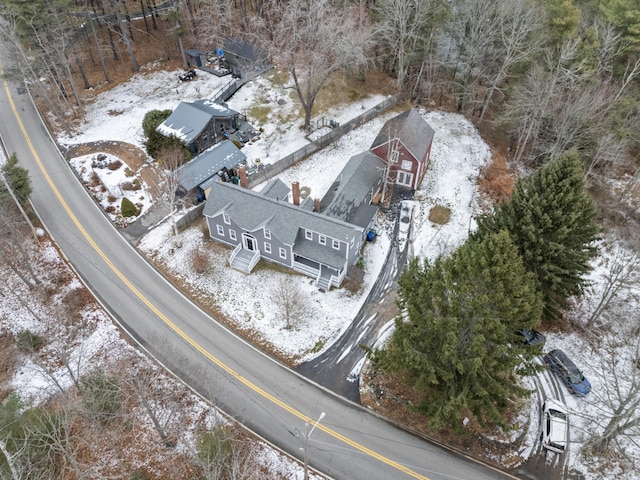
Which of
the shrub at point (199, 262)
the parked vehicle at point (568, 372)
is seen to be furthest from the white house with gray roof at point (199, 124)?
the parked vehicle at point (568, 372)

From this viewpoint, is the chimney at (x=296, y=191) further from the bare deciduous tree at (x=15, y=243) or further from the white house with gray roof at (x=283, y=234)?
the bare deciduous tree at (x=15, y=243)

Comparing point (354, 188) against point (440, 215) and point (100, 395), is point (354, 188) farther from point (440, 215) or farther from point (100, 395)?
point (100, 395)

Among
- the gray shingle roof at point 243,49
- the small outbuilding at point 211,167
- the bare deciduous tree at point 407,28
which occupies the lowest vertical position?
the small outbuilding at point 211,167

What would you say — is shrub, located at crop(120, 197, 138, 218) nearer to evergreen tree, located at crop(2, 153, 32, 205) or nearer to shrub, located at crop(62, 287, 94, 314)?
evergreen tree, located at crop(2, 153, 32, 205)

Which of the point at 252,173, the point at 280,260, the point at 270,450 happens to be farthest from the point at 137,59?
the point at 270,450

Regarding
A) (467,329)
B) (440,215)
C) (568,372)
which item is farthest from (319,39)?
(568,372)

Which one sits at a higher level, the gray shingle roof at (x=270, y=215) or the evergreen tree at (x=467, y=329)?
the evergreen tree at (x=467, y=329)
